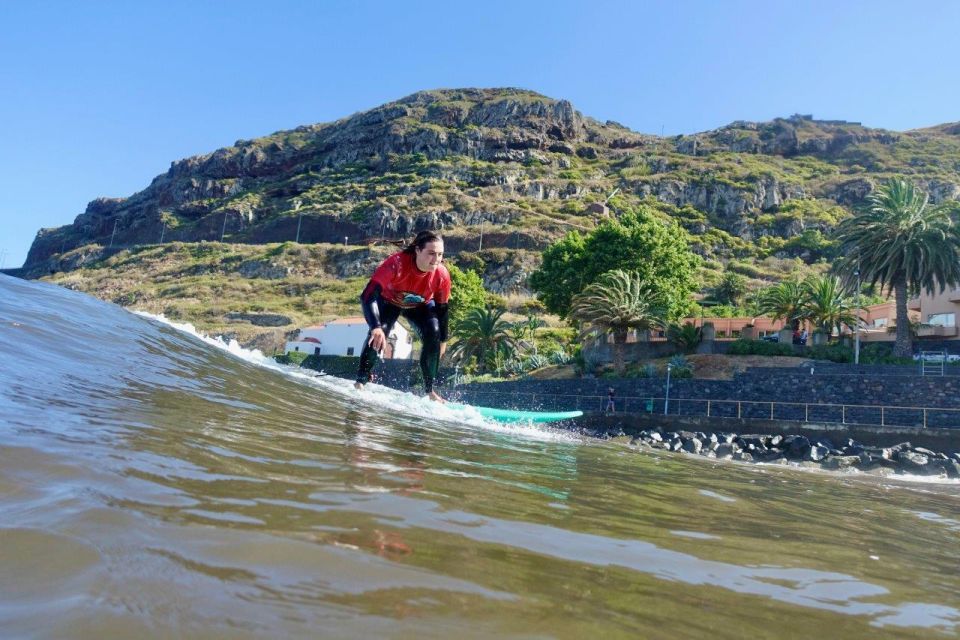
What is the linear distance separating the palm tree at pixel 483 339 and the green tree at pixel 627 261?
4.04m

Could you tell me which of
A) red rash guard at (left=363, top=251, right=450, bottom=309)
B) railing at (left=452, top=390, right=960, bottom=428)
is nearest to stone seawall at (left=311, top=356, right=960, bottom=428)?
railing at (left=452, top=390, right=960, bottom=428)

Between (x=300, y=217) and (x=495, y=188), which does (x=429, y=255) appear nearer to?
(x=495, y=188)

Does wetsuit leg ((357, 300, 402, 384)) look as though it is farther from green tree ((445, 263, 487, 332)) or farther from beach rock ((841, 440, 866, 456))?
green tree ((445, 263, 487, 332))

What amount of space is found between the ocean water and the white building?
47.3m

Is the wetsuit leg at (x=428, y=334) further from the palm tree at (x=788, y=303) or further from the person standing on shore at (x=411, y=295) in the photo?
the palm tree at (x=788, y=303)

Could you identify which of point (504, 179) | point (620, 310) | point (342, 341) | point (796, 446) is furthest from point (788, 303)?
point (504, 179)

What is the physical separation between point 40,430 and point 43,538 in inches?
57.0

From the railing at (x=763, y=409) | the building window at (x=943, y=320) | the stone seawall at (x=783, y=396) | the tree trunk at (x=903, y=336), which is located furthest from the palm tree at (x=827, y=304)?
the railing at (x=763, y=409)

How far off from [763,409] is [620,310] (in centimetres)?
886

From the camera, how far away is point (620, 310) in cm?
2828

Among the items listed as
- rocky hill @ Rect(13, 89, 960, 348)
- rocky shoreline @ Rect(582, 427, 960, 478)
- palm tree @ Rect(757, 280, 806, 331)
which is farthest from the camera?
rocky hill @ Rect(13, 89, 960, 348)

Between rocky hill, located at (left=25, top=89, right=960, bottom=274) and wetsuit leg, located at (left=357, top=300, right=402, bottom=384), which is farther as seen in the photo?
rocky hill, located at (left=25, top=89, right=960, bottom=274)

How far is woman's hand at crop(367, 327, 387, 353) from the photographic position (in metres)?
6.96

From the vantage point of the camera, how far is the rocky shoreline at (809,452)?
1481 cm
